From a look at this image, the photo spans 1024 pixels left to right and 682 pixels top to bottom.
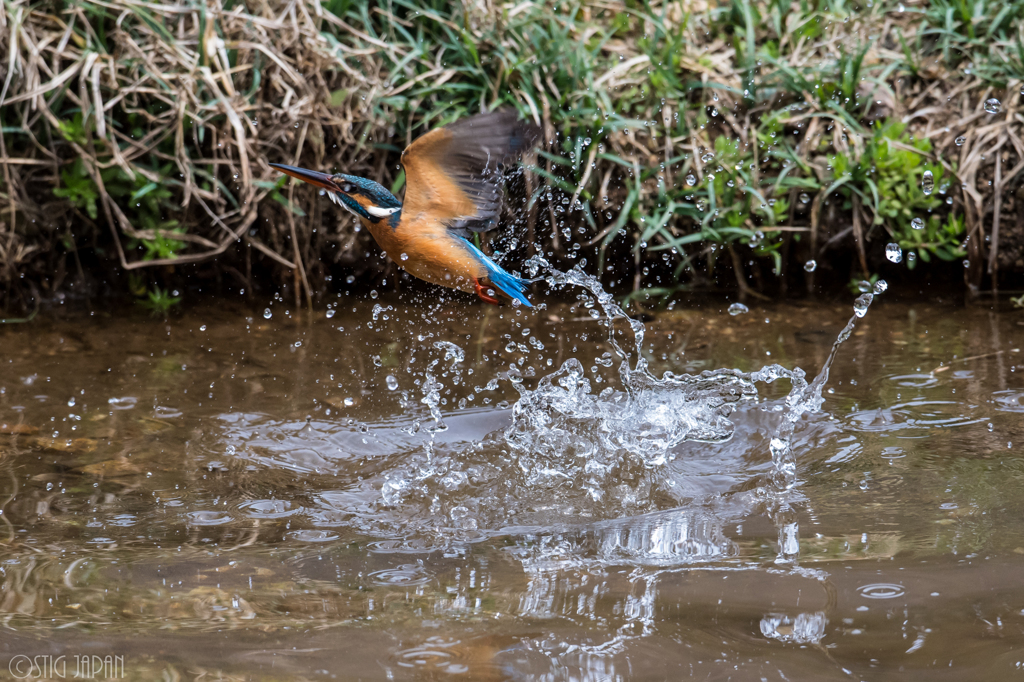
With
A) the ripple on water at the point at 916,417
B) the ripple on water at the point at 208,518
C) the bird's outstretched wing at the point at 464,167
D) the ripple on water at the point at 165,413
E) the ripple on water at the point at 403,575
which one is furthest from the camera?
the ripple on water at the point at 165,413

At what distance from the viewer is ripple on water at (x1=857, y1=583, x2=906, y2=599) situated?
1.62 m

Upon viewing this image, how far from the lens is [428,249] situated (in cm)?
225

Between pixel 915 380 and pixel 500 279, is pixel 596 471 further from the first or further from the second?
pixel 915 380

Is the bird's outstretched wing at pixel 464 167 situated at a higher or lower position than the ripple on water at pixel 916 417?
higher

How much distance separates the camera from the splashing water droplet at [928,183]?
12.1 feet

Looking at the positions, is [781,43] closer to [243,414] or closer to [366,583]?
[243,414]

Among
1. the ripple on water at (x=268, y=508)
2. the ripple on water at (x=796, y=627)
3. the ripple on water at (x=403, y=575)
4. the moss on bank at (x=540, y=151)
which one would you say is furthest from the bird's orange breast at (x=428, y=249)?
the moss on bank at (x=540, y=151)

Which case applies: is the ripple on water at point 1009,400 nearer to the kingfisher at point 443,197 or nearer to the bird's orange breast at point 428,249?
the kingfisher at point 443,197

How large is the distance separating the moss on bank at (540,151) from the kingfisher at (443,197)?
135 centimetres

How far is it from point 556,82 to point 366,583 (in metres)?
2.68

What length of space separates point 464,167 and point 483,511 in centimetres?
84

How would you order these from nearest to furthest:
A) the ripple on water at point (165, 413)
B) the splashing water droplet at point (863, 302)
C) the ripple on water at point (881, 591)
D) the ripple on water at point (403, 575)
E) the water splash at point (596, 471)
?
1. the ripple on water at point (881, 591)
2. the ripple on water at point (403, 575)
3. the water splash at point (596, 471)
4. the ripple on water at point (165, 413)
5. the splashing water droplet at point (863, 302)

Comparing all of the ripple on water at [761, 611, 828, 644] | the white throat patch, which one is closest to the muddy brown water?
the ripple on water at [761, 611, 828, 644]

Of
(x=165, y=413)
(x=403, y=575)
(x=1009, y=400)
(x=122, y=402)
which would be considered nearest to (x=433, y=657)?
(x=403, y=575)
